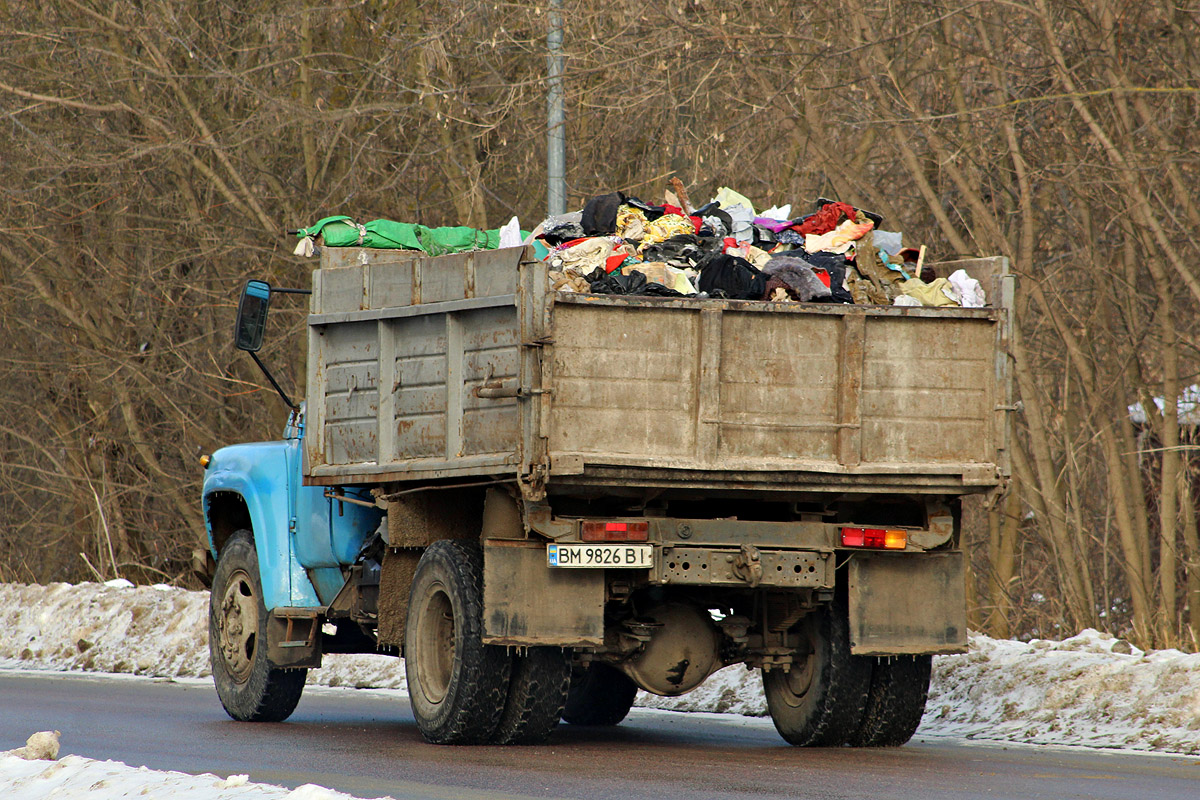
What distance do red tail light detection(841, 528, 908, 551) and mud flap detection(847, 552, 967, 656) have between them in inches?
6.9

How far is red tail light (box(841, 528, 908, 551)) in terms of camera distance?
8.95 m

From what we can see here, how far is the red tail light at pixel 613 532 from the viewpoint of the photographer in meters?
8.75

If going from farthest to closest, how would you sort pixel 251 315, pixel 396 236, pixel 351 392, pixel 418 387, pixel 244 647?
pixel 244 647, pixel 396 236, pixel 251 315, pixel 351 392, pixel 418 387

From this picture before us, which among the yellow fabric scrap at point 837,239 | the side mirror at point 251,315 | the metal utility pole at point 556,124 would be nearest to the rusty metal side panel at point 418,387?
the side mirror at point 251,315

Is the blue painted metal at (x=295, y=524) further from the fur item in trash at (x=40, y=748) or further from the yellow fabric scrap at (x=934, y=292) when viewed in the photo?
the yellow fabric scrap at (x=934, y=292)

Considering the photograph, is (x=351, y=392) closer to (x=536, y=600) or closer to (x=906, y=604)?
(x=536, y=600)

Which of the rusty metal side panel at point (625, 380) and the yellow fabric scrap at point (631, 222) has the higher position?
the yellow fabric scrap at point (631, 222)

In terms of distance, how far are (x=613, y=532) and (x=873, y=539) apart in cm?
128

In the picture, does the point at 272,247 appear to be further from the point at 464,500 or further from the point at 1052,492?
the point at 464,500

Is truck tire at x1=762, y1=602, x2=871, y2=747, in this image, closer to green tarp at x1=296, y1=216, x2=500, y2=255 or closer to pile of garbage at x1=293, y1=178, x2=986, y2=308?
pile of garbage at x1=293, y1=178, x2=986, y2=308

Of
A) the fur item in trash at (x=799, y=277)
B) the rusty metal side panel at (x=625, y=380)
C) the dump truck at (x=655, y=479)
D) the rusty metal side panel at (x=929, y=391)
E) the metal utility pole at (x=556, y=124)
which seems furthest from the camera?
the metal utility pole at (x=556, y=124)

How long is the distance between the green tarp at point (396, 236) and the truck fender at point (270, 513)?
1.47m

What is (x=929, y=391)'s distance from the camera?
8945mm

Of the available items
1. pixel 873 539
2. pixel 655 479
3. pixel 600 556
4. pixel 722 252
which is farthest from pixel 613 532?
pixel 722 252
